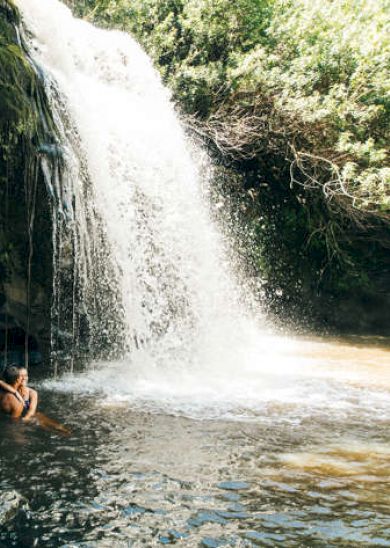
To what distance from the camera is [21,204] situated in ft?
27.5

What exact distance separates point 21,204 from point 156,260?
7.41ft

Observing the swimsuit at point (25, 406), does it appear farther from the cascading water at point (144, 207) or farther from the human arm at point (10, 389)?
the cascading water at point (144, 207)

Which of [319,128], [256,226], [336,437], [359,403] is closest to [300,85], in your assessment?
[319,128]

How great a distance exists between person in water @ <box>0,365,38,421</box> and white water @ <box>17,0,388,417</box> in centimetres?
100

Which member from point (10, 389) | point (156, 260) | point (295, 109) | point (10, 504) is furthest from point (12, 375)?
point (295, 109)

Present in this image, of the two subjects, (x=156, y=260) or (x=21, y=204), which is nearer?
(x=21, y=204)

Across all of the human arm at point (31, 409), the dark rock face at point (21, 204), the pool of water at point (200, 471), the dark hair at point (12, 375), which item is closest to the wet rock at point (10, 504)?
the pool of water at point (200, 471)

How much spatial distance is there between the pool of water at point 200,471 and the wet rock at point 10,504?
0.11ft

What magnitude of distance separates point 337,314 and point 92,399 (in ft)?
29.1

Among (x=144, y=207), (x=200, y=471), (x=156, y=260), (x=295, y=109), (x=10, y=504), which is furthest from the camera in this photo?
(x=295, y=109)

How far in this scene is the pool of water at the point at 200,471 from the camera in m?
3.43

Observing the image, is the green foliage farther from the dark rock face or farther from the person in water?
the person in water

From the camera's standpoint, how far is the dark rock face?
259 inches

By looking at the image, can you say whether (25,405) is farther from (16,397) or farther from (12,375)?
(12,375)
